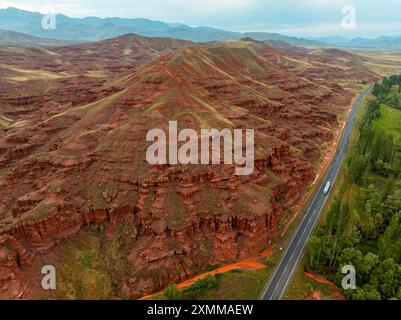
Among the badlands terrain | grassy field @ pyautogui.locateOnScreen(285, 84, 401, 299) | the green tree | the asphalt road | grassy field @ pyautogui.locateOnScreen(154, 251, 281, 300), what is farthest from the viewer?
the badlands terrain

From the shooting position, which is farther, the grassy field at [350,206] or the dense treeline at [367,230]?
the grassy field at [350,206]

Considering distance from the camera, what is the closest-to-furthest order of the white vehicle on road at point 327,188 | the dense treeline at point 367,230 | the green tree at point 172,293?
the green tree at point 172,293, the dense treeline at point 367,230, the white vehicle on road at point 327,188

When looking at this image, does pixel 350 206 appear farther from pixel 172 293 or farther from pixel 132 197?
pixel 132 197

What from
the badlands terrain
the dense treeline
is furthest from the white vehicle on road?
the badlands terrain

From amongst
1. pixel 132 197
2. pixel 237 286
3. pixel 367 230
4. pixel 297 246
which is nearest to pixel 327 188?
pixel 367 230

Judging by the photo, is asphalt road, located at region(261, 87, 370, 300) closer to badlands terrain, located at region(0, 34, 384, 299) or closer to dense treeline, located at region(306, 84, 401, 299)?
dense treeline, located at region(306, 84, 401, 299)

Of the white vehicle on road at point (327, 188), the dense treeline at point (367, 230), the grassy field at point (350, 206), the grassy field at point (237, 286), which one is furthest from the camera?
the white vehicle on road at point (327, 188)

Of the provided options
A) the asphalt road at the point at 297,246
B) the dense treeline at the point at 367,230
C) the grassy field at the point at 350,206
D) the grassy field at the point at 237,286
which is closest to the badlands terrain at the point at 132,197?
the asphalt road at the point at 297,246

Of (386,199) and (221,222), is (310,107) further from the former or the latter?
(221,222)

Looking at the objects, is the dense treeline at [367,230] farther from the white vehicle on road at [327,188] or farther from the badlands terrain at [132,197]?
the badlands terrain at [132,197]

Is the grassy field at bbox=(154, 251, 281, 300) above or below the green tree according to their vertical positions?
below
